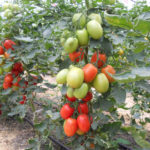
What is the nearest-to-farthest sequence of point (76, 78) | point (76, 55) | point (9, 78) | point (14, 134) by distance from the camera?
point (76, 78) → point (76, 55) → point (9, 78) → point (14, 134)

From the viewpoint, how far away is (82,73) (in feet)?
2.45

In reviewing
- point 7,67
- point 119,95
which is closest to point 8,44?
point 7,67

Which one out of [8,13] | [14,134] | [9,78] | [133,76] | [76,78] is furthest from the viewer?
[14,134]

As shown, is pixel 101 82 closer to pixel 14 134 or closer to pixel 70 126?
pixel 70 126

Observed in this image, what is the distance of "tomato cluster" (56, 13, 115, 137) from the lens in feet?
2.44

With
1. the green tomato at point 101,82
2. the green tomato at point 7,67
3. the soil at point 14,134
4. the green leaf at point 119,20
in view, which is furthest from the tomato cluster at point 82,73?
the soil at point 14,134

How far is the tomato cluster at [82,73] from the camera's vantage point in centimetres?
74

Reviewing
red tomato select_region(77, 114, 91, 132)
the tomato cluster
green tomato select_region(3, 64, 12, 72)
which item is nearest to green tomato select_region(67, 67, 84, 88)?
the tomato cluster

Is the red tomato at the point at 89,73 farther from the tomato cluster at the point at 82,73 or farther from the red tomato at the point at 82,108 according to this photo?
the red tomato at the point at 82,108

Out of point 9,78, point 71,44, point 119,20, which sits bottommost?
point 9,78

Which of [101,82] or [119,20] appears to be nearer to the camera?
[119,20]

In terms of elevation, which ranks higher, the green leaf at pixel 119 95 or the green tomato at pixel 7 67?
the green leaf at pixel 119 95

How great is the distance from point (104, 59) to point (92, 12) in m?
0.23

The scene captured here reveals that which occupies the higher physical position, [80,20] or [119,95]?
[80,20]
